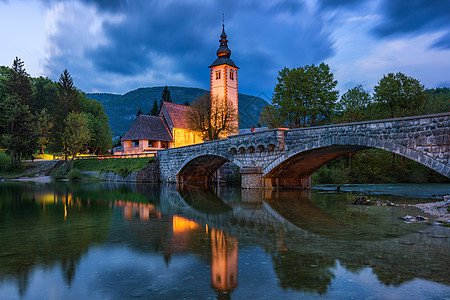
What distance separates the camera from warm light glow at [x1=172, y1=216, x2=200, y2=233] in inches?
386

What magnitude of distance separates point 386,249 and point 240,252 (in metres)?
3.16

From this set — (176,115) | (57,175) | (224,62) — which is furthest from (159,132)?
(57,175)

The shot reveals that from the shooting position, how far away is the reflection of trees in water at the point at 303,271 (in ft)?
16.5

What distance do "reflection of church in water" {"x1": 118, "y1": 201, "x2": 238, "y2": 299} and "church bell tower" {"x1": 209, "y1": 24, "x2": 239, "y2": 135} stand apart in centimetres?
4069

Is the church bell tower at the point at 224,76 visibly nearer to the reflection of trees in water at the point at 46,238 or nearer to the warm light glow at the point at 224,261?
the reflection of trees in water at the point at 46,238

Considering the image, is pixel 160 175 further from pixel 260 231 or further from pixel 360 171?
pixel 260 231

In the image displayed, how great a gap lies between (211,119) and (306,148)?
24.6m

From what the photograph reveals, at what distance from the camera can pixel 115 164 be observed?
45.2 meters

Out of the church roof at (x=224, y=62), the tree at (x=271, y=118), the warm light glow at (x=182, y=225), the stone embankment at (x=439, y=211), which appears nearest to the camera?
the warm light glow at (x=182, y=225)

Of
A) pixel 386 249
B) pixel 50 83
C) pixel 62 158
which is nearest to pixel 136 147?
pixel 62 158

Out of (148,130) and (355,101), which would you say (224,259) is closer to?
(355,101)

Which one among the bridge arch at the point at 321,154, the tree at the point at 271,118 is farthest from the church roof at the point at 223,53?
the bridge arch at the point at 321,154

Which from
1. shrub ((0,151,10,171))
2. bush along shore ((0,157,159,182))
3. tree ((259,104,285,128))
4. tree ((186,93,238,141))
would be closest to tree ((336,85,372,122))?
tree ((259,104,285,128))

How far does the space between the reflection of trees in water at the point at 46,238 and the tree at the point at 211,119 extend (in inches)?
1161
